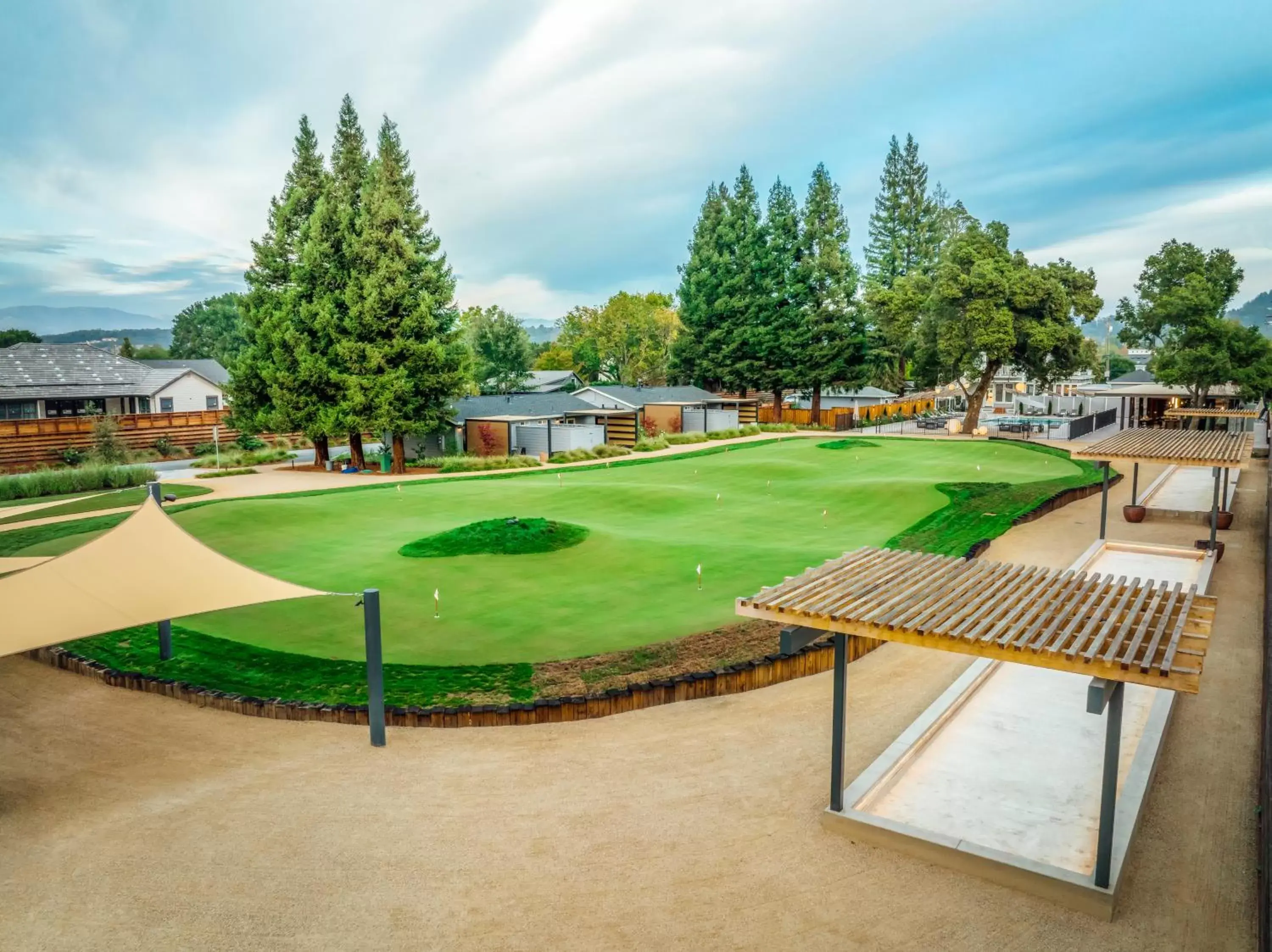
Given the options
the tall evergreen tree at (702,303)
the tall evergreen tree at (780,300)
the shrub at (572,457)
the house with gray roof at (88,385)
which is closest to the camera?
the shrub at (572,457)

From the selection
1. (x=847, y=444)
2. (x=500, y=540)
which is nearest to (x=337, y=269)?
(x=500, y=540)

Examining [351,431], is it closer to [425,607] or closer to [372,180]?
[372,180]

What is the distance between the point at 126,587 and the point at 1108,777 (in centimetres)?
1015

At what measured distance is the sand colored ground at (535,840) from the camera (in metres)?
6.14

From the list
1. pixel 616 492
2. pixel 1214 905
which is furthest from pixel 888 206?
pixel 1214 905

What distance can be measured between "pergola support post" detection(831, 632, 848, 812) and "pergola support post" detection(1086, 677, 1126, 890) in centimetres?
193

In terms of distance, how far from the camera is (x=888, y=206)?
262 feet

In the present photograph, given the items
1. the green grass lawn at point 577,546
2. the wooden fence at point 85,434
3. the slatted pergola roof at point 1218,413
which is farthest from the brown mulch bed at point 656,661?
the wooden fence at point 85,434

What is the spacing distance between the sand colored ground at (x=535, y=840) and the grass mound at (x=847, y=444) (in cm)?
2799

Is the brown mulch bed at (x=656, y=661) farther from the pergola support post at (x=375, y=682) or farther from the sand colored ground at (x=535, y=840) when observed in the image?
the pergola support post at (x=375, y=682)

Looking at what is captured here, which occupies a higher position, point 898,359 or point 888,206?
point 888,206

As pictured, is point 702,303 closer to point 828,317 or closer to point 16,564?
point 828,317

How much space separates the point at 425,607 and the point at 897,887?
9489 mm

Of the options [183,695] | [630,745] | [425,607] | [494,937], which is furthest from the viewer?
[425,607]
